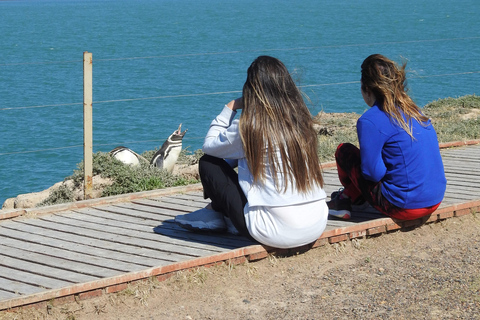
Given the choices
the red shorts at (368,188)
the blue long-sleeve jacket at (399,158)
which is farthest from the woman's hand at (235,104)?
the red shorts at (368,188)

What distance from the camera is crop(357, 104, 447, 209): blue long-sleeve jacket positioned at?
14.7 ft

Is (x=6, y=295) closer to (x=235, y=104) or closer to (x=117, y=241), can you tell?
(x=117, y=241)

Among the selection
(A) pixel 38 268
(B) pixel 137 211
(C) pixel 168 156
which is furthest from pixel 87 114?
(C) pixel 168 156

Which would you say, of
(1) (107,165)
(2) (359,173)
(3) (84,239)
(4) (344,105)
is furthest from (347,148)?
(4) (344,105)

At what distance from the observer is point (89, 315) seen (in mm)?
3893

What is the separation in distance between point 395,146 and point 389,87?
1.31 ft

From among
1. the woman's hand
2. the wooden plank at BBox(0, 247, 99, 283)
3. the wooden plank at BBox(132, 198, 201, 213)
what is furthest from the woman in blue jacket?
the wooden plank at BBox(0, 247, 99, 283)

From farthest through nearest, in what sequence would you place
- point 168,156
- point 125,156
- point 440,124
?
1. point 440,124
2. point 168,156
3. point 125,156

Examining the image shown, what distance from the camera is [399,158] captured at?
451cm

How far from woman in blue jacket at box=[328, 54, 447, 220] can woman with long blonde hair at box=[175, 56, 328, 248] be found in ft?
1.52

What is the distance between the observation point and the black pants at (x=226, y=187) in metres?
4.38

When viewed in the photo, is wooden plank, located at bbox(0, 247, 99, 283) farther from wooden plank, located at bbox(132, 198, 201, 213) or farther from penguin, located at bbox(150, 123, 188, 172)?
penguin, located at bbox(150, 123, 188, 172)

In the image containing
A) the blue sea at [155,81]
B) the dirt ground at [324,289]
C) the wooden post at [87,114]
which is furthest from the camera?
the blue sea at [155,81]

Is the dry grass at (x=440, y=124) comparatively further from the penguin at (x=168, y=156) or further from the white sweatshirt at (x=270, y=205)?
the white sweatshirt at (x=270, y=205)
